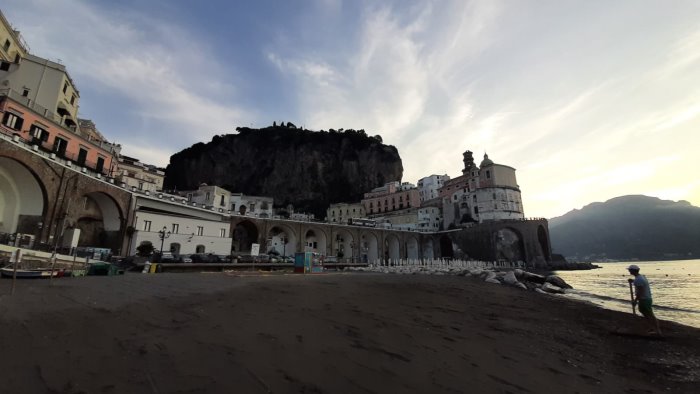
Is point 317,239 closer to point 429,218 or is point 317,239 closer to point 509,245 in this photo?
point 429,218

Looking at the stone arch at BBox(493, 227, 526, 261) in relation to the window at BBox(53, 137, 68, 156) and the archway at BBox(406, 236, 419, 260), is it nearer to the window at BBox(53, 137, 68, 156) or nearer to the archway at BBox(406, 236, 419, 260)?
the archway at BBox(406, 236, 419, 260)

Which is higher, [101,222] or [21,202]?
[21,202]

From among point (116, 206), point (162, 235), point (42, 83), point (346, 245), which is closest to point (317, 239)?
point (346, 245)

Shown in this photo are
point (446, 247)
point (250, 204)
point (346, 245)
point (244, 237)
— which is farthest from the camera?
point (446, 247)

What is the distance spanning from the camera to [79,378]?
354 cm

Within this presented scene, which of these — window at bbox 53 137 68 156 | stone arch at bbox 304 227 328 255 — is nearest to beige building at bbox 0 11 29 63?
window at bbox 53 137 68 156

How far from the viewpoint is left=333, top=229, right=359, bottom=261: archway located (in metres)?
64.2

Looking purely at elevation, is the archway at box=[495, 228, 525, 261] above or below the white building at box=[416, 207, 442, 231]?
below

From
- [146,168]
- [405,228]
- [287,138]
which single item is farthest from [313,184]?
[146,168]

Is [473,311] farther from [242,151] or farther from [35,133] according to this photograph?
[242,151]

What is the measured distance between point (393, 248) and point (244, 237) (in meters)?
35.5

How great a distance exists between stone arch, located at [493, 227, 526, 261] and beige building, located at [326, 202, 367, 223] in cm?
3983

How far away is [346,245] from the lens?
66188mm

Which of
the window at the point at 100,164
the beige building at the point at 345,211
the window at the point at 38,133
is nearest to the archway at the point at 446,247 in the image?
the beige building at the point at 345,211
